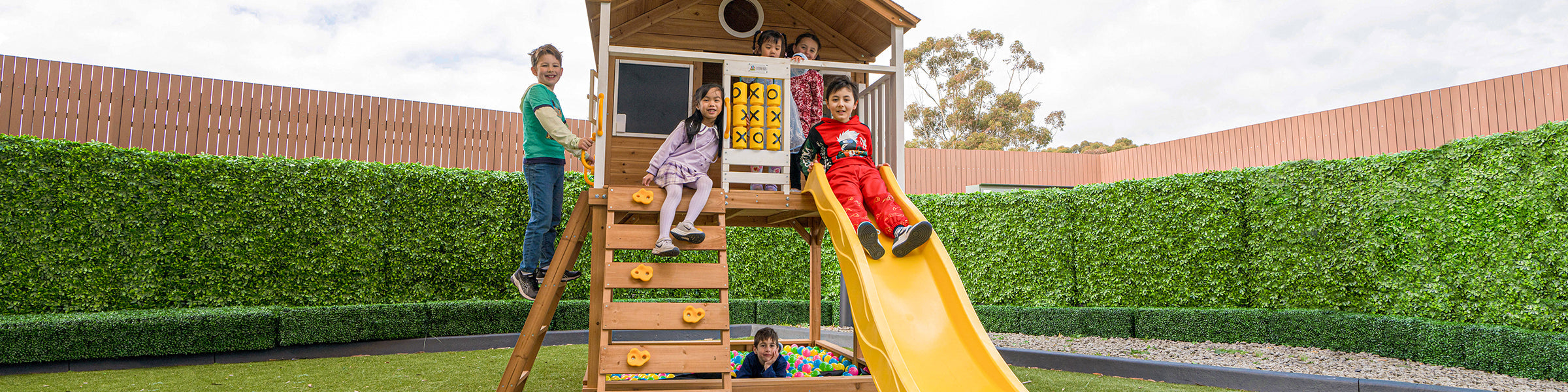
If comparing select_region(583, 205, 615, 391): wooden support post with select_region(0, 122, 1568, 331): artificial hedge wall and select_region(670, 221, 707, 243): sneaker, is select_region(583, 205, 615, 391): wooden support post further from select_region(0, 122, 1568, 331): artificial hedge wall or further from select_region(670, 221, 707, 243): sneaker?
select_region(0, 122, 1568, 331): artificial hedge wall

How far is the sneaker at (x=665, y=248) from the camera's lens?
3.93 metres

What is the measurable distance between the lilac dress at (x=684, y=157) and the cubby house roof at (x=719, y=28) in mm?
2148

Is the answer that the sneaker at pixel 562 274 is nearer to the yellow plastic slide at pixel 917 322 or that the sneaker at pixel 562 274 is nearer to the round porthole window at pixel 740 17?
the yellow plastic slide at pixel 917 322

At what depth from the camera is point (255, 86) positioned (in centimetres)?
1099

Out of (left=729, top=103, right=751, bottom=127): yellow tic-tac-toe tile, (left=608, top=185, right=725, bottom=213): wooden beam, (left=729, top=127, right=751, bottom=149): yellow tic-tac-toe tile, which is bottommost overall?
(left=608, top=185, right=725, bottom=213): wooden beam

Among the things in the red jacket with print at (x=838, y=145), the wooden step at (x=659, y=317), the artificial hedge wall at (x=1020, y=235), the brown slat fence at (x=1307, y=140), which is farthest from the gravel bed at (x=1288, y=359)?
the brown slat fence at (x=1307, y=140)

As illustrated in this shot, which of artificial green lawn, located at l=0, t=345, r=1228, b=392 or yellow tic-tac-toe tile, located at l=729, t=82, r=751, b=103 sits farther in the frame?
artificial green lawn, located at l=0, t=345, r=1228, b=392

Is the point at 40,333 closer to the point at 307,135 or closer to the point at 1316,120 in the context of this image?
the point at 307,135

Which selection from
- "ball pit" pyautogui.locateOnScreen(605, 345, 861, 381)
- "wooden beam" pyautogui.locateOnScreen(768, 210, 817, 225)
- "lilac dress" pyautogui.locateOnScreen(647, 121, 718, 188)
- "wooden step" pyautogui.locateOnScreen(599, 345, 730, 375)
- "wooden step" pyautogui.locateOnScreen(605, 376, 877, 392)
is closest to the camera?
"wooden step" pyautogui.locateOnScreen(599, 345, 730, 375)

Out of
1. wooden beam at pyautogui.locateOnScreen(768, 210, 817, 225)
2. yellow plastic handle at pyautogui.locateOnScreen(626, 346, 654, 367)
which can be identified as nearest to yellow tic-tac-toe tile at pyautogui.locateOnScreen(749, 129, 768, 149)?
wooden beam at pyautogui.locateOnScreen(768, 210, 817, 225)

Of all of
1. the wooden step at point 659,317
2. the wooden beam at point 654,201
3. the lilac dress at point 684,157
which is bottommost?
the wooden step at point 659,317

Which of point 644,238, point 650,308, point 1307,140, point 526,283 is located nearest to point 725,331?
point 650,308

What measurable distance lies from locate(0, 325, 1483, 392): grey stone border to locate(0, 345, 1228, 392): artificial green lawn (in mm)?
139

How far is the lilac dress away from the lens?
4363 mm
